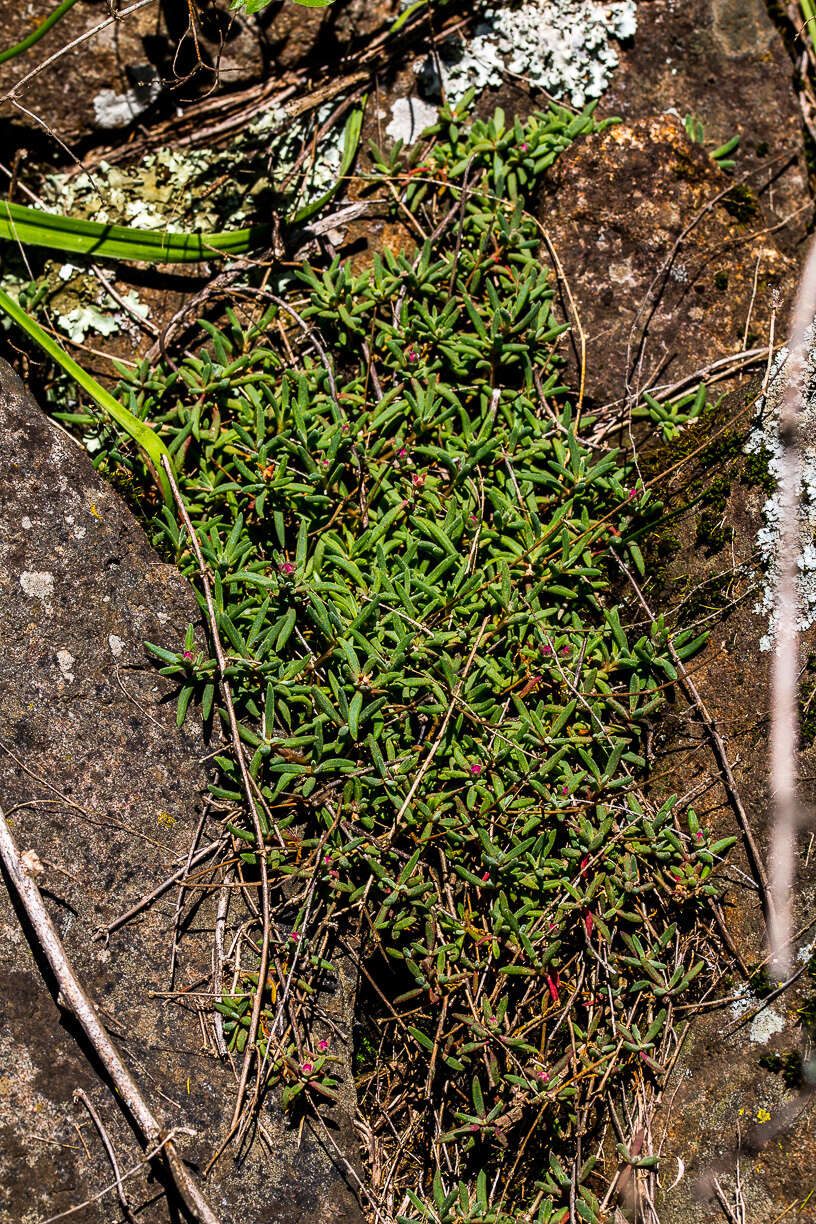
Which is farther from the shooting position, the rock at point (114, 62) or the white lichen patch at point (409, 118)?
the white lichen patch at point (409, 118)

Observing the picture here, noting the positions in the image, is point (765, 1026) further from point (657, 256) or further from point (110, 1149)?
point (657, 256)

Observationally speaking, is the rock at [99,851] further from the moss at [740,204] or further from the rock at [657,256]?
the moss at [740,204]

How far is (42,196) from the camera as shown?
338cm

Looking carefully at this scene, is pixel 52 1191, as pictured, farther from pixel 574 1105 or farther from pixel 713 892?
pixel 713 892

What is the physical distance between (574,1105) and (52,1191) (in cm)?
154

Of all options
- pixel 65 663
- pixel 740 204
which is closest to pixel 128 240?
pixel 65 663

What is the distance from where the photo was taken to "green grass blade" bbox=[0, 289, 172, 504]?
3021mm

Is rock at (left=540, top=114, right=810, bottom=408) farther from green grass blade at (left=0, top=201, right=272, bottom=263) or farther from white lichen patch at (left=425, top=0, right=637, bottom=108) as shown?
green grass blade at (left=0, top=201, right=272, bottom=263)

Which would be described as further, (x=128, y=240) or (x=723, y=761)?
(x=128, y=240)

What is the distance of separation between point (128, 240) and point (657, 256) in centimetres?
202

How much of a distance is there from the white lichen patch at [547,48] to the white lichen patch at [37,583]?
244 cm

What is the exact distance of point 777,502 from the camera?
2908 mm

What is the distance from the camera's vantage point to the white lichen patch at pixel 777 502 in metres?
2.82

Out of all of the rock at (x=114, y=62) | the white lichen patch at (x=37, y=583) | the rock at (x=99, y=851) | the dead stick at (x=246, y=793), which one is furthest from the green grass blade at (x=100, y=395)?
the rock at (x=114, y=62)
